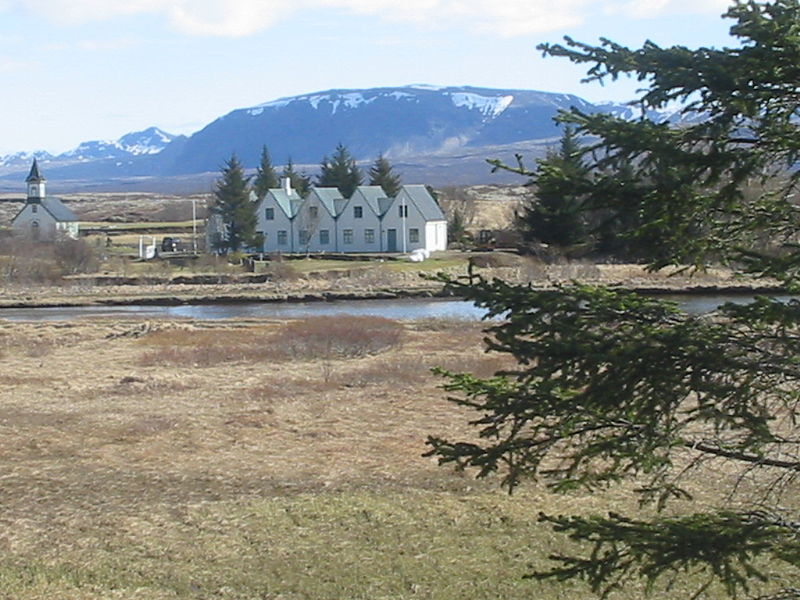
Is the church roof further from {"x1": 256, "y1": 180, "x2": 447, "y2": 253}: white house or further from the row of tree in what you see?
{"x1": 256, "y1": 180, "x2": 447, "y2": 253}: white house

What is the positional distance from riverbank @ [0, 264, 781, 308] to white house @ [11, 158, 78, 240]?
19.9 m

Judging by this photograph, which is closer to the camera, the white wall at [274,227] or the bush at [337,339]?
the bush at [337,339]

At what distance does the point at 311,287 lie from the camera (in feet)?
163

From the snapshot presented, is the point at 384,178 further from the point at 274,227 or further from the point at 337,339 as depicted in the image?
the point at 337,339

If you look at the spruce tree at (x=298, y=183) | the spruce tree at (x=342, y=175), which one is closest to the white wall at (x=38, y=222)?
the spruce tree at (x=298, y=183)

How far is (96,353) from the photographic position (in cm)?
2927

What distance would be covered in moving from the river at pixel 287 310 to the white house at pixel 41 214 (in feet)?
87.8

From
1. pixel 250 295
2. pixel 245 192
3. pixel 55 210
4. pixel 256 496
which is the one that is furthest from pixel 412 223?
pixel 256 496

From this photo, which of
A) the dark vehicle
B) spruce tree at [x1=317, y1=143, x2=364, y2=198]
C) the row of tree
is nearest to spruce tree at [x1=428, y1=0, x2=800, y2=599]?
the row of tree

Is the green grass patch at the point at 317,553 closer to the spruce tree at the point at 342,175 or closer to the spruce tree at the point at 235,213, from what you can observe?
the spruce tree at the point at 235,213

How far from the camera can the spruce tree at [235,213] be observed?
6500 cm

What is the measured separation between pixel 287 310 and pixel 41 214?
3821 centimetres

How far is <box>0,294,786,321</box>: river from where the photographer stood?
4100 centimetres

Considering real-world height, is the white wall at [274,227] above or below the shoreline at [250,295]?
above
